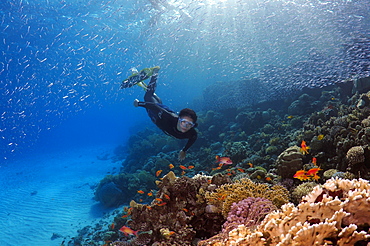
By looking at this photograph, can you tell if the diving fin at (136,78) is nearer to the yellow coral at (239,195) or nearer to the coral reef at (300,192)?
the yellow coral at (239,195)

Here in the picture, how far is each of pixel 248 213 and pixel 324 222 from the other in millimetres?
1591

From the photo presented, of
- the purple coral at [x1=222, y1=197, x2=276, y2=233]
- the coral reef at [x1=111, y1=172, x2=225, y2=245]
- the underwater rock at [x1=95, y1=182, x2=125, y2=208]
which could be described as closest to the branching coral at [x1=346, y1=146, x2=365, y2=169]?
the purple coral at [x1=222, y1=197, x2=276, y2=233]

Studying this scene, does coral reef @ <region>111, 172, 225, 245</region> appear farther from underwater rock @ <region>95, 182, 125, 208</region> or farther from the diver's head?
underwater rock @ <region>95, 182, 125, 208</region>

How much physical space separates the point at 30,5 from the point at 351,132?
90.0 feet

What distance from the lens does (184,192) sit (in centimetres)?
500

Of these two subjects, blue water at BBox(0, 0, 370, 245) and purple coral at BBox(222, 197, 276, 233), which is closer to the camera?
purple coral at BBox(222, 197, 276, 233)

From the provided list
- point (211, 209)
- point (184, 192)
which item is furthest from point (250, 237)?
point (184, 192)

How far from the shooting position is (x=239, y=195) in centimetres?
388

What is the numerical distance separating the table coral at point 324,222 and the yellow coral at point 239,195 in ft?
5.16

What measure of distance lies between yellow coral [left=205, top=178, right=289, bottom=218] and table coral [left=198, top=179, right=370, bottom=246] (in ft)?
5.16

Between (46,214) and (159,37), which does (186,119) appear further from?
(159,37)

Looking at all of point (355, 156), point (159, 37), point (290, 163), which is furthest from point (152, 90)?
point (159, 37)

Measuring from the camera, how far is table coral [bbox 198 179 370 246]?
165cm

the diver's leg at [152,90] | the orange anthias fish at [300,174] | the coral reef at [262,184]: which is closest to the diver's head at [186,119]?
the coral reef at [262,184]
